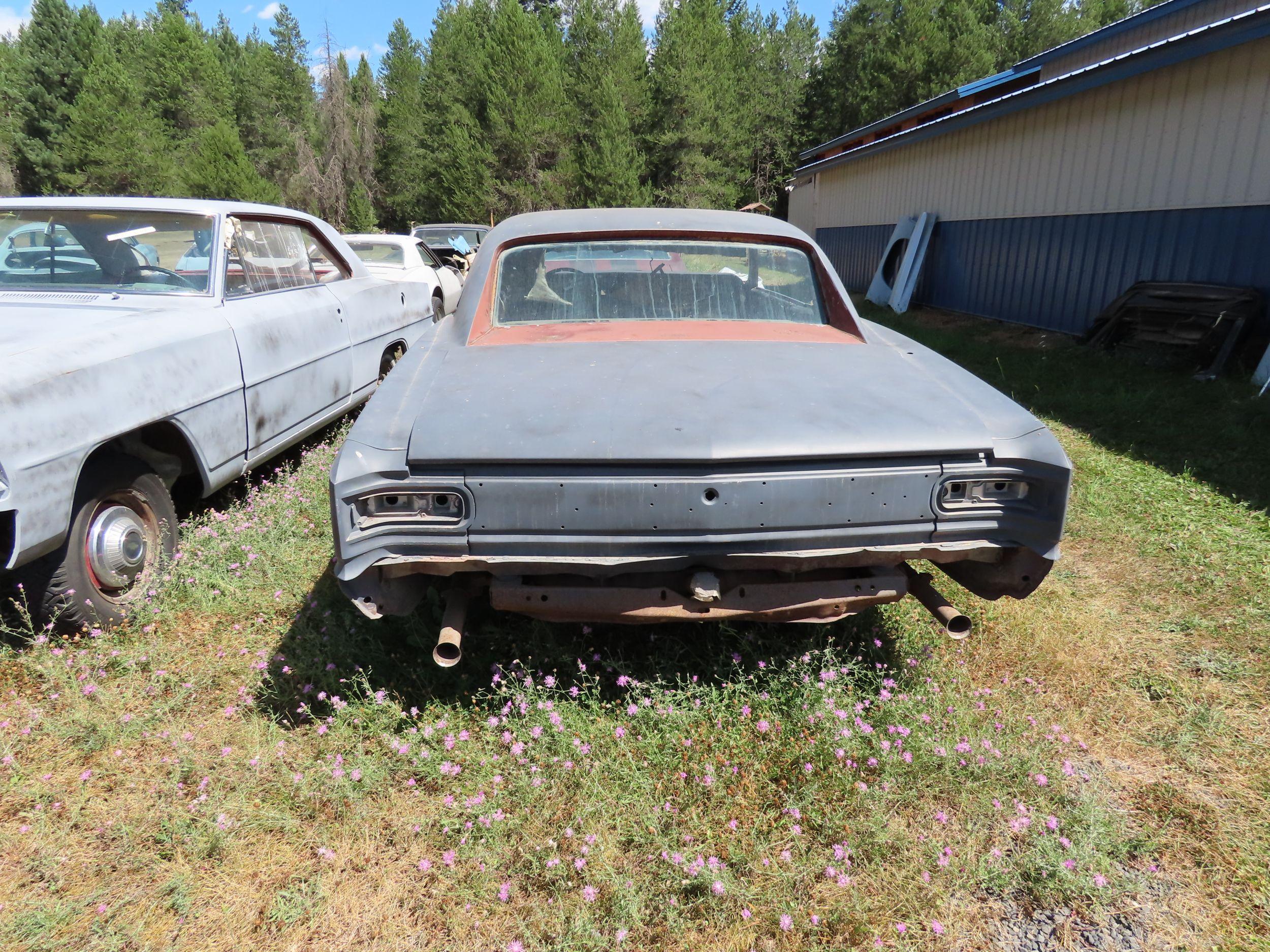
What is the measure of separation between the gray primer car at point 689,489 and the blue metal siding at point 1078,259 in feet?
22.3

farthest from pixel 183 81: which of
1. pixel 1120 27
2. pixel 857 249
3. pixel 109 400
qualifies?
pixel 109 400

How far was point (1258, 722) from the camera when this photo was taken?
276 cm

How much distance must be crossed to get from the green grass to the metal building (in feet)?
19.2

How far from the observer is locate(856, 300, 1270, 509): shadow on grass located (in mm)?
5324

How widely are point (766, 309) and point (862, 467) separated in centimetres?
144

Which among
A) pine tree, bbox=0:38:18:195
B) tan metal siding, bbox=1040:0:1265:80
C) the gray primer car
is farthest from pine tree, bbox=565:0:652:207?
the gray primer car

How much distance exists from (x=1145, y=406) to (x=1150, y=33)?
12272 millimetres

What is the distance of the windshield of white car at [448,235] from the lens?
67.3 ft

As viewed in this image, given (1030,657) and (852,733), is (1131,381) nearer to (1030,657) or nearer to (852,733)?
(1030,657)

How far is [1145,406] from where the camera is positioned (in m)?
6.67

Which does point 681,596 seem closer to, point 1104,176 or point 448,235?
point 1104,176

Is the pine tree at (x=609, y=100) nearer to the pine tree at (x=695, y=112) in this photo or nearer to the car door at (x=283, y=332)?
the pine tree at (x=695, y=112)

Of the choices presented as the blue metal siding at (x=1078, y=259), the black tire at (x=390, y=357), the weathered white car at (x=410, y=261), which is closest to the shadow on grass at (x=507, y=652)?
the black tire at (x=390, y=357)

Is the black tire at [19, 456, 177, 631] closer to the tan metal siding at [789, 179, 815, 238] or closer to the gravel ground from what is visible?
the gravel ground
